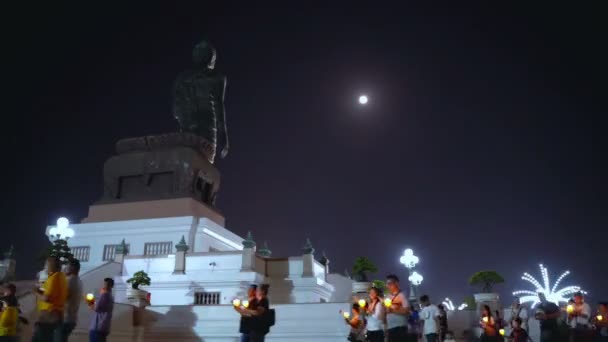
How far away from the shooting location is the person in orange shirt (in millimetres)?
7723

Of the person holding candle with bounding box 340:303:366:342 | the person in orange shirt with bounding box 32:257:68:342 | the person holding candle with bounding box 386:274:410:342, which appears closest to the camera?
the person in orange shirt with bounding box 32:257:68:342

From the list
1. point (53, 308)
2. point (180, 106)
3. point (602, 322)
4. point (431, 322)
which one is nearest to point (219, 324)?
point (431, 322)

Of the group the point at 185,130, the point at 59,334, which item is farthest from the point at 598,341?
the point at 185,130

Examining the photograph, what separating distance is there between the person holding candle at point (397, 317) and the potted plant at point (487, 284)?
12993 millimetres

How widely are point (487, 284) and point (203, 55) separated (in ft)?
88.1

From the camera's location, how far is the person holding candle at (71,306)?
Result: 794cm

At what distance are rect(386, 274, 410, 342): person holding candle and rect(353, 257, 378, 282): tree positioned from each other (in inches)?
563

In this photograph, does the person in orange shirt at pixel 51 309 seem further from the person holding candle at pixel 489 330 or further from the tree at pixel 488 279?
the tree at pixel 488 279

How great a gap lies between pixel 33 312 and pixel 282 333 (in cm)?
639

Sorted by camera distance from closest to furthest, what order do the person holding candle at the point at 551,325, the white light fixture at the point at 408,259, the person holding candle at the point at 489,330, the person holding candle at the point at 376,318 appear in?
the person holding candle at the point at 376,318 → the person holding candle at the point at 551,325 → the person holding candle at the point at 489,330 → the white light fixture at the point at 408,259

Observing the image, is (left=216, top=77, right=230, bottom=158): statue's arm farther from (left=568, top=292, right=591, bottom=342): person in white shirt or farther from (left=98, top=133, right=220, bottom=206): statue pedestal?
(left=568, top=292, right=591, bottom=342): person in white shirt

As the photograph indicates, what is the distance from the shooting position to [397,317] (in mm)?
9242

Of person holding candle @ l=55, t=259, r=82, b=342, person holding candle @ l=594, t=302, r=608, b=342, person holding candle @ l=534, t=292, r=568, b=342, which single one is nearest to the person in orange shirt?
person holding candle @ l=55, t=259, r=82, b=342

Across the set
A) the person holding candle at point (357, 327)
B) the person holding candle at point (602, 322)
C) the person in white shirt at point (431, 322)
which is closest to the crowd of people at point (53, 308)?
the person holding candle at point (357, 327)
